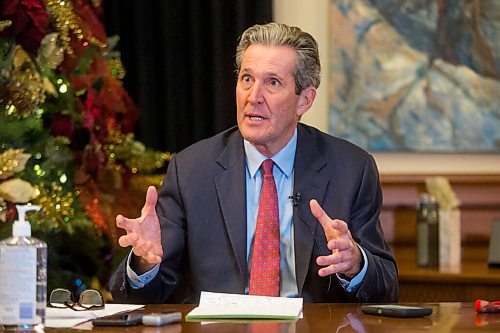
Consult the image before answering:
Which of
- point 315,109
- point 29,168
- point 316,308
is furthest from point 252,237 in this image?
point 315,109

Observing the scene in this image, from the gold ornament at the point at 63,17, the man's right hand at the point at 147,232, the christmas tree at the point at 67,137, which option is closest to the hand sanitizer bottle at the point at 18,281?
the man's right hand at the point at 147,232

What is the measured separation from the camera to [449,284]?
14.2 ft

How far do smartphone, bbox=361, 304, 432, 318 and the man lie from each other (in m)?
0.30

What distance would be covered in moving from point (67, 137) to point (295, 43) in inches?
46.3

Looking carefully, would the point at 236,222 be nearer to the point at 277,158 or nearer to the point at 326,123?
the point at 277,158

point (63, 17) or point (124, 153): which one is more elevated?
point (63, 17)

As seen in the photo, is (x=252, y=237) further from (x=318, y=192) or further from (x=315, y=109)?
(x=315, y=109)

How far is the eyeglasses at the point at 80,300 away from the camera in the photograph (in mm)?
2514

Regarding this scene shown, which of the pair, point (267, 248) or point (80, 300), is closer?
point (80, 300)

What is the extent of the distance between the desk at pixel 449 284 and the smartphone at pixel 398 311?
71.9 inches

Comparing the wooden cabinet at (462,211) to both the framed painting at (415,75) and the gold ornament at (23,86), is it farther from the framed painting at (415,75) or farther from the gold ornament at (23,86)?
the gold ornament at (23,86)

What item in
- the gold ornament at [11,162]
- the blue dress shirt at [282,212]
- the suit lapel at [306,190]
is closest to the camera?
the blue dress shirt at [282,212]

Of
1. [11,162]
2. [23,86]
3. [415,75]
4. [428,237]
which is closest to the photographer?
[11,162]

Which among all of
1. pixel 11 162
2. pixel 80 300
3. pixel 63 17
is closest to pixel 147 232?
pixel 80 300
